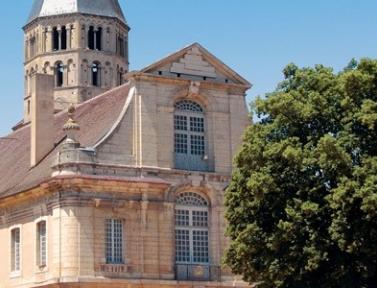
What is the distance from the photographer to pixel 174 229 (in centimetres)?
5072

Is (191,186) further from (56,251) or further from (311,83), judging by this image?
(311,83)

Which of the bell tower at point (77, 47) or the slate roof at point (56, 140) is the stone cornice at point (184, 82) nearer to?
the slate roof at point (56, 140)

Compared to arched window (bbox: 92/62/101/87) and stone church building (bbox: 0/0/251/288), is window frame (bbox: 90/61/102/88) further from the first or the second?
stone church building (bbox: 0/0/251/288)

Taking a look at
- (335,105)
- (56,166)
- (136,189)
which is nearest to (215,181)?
(136,189)

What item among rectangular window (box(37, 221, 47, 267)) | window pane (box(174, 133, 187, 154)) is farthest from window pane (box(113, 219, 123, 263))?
window pane (box(174, 133, 187, 154))

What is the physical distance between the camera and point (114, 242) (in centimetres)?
4903

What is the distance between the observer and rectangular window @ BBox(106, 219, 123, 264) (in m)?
48.8

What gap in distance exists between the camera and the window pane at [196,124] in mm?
52688

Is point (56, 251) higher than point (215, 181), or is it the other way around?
point (215, 181)

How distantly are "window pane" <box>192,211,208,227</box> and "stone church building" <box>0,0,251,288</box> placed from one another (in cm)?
6

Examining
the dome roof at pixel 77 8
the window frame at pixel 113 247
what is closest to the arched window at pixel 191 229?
the window frame at pixel 113 247

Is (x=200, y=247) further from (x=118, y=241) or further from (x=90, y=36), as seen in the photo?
(x=90, y=36)

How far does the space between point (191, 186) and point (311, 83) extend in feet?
34.2

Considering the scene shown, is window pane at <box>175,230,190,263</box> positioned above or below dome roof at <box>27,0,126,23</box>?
below
